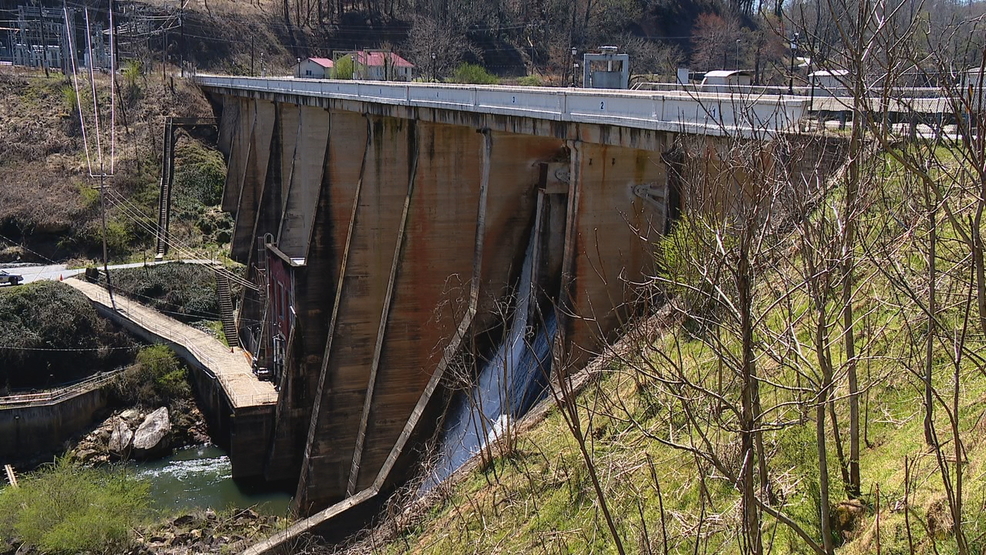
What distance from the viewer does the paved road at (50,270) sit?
43.0 meters

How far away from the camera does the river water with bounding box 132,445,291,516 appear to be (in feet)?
93.3

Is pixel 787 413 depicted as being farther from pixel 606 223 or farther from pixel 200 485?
pixel 200 485

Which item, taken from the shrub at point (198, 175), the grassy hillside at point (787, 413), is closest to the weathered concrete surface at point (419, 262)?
the grassy hillside at point (787, 413)

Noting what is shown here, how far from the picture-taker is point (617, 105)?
49.5 ft

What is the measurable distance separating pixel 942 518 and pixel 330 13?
298ft

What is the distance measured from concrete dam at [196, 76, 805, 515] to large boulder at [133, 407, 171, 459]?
3750 mm

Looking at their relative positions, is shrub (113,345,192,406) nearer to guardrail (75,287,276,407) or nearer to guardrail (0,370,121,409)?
guardrail (0,370,121,409)

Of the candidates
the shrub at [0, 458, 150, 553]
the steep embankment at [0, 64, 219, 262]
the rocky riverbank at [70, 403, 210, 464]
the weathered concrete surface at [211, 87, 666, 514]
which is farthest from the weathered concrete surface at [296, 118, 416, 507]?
the steep embankment at [0, 64, 219, 262]

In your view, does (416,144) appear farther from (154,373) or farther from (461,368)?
(154,373)

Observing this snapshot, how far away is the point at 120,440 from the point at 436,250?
51.8ft

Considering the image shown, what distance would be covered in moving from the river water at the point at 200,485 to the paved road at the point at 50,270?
47.3ft

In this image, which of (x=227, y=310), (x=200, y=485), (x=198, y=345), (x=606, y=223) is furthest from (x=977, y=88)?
(x=227, y=310)

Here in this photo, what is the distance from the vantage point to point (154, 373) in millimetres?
35000

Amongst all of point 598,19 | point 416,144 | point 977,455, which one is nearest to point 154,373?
point 416,144
